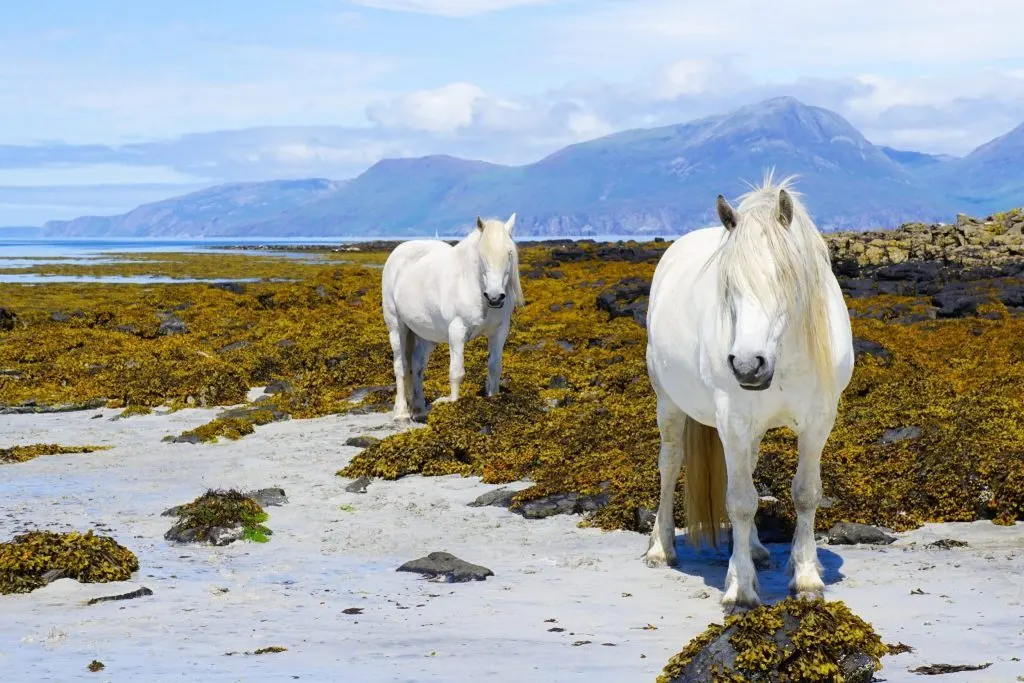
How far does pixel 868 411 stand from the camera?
43.5 ft

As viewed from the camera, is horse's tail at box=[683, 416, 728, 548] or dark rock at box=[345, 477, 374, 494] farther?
dark rock at box=[345, 477, 374, 494]

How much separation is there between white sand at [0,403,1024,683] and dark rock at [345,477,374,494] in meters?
0.13

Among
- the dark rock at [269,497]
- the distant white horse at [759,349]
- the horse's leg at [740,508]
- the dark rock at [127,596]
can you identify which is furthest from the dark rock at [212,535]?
the horse's leg at [740,508]

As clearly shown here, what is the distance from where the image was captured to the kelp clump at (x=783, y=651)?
5199 mm

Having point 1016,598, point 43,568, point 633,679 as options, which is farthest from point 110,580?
point 1016,598

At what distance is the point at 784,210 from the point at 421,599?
12.3 feet

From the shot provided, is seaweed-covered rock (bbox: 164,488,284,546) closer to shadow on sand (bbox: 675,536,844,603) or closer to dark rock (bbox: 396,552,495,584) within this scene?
dark rock (bbox: 396,552,495,584)

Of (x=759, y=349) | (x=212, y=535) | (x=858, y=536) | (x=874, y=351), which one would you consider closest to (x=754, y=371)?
(x=759, y=349)

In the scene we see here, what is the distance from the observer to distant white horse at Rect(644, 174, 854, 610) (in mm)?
6418

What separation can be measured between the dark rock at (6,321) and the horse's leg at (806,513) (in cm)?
2763

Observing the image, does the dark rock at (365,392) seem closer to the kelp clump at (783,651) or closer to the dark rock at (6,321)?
the kelp clump at (783,651)

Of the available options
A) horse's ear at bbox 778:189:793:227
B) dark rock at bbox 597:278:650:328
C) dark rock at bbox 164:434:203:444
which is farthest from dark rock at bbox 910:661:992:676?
dark rock at bbox 597:278:650:328

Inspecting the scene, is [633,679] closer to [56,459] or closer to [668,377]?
[668,377]

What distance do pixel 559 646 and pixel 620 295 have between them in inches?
892
